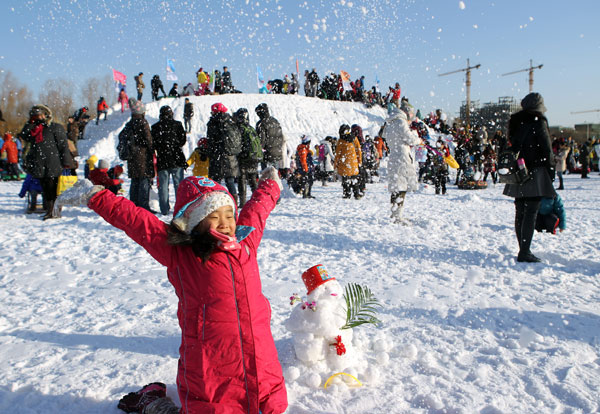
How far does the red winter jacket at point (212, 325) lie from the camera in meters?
1.72

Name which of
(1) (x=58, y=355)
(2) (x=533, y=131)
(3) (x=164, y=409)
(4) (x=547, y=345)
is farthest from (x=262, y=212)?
(2) (x=533, y=131)

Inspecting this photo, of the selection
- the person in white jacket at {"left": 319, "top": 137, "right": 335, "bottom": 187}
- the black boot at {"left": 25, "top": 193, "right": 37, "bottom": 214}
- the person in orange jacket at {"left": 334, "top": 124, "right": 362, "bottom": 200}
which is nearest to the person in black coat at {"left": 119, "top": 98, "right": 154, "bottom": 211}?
the black boot at {"left": 25, "top": 193, "right": 37, "bottom": 214}

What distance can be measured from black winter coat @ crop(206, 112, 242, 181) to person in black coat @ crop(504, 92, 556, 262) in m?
4.68

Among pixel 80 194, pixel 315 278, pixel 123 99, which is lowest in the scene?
pixel 315 278

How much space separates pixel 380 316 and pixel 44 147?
602 cm

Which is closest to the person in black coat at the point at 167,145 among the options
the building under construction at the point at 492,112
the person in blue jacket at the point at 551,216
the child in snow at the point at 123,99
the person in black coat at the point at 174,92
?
the person in blue jacket at the point at 551,216

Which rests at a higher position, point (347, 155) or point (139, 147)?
point (139, 147)

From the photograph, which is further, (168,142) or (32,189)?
(32,189)

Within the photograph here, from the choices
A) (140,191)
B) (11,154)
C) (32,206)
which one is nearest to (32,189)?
(32,206)

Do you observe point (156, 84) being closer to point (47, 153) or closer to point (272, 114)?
point (272, 114)

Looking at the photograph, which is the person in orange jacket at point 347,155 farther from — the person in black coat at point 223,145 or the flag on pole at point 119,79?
the flag on pole at point 119,79

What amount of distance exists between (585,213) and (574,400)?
7272mm

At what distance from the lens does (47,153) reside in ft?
20.6

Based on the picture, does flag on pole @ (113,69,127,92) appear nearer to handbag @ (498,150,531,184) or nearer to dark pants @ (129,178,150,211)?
dark pants @ (129,178,150,211)
